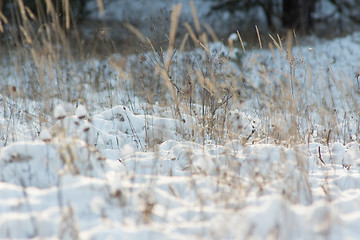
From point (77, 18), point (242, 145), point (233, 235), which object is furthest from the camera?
point (77, 18)

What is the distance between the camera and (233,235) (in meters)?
1.29

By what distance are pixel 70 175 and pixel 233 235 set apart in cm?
83

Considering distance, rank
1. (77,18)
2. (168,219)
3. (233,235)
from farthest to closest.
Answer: (77,18) < (168,219) < (233,235)

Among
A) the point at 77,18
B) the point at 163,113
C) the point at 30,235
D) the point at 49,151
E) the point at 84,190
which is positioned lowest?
the point at 30,235

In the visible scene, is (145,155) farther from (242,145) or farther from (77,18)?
(77,18)

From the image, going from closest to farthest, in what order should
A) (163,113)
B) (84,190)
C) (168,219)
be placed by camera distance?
(168,219), (84,190), (163,113)

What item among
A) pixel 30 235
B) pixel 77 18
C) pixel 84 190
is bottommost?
pixel 30 235

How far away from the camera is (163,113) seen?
3959 millimetres

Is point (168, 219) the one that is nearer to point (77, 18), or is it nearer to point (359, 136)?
point (359, 136)

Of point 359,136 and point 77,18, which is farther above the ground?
point 77,18

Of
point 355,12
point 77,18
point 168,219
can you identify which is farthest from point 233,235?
point 355,12

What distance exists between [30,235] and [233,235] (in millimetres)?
788

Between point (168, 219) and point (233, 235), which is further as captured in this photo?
point (168, 219)

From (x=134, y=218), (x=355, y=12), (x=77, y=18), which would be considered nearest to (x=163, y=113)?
(x=134, y=218)
